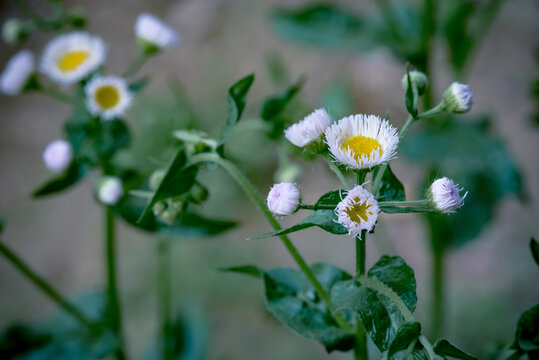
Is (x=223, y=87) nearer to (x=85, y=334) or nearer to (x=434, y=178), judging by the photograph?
(x=85, y=334)

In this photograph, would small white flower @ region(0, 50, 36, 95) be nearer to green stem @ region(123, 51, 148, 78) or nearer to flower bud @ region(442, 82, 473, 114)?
green stem @ region(123, 51, 148, 78)

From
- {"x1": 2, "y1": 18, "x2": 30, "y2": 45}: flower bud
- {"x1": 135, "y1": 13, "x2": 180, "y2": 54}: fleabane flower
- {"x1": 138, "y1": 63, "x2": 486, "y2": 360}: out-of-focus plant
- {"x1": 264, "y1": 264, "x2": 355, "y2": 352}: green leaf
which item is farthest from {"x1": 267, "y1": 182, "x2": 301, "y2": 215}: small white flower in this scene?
{"x1": 2, "y1": 18, "x2": 30, "y2": 45}: flower bud

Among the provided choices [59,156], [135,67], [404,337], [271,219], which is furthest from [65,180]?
[404,337]

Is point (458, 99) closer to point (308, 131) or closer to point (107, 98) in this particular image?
point (308, 131)

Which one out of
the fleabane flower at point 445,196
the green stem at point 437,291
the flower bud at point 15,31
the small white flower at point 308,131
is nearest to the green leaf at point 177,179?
the small white flower at point 308,131

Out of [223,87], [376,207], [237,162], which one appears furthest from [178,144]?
[223,87]
